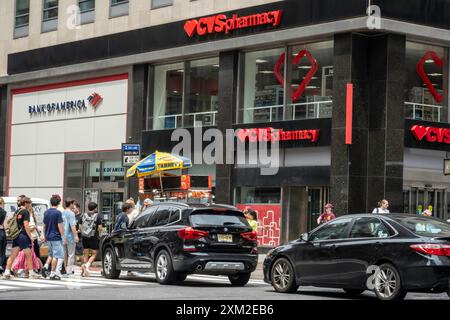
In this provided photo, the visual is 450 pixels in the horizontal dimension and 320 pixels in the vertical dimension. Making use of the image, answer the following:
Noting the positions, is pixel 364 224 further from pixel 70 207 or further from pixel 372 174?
pixel 372 174

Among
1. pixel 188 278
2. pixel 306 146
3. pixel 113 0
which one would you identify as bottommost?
pixel 188 278

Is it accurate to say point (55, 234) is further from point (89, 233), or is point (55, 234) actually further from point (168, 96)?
point (168, 96)

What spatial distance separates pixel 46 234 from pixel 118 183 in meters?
18.3

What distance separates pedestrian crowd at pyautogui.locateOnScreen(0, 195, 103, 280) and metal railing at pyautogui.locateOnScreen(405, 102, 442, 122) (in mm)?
12465

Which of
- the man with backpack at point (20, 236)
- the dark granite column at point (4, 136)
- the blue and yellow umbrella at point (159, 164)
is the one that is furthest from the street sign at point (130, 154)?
the dark granite column at point (4, 136)

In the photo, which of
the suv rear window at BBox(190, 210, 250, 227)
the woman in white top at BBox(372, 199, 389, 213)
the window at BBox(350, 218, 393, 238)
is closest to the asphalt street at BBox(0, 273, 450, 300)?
the window at BBox(350, 218, 393, 238)

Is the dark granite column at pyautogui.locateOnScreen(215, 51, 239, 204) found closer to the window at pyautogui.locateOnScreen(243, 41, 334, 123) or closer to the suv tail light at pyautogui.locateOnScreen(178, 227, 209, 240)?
the window at pyautogui.locateOnScreen(243, 41, 334, 123)

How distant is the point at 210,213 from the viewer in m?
19.1

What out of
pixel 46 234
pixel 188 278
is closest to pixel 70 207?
pixel 46 234

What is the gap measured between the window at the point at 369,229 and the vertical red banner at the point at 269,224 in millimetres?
15253

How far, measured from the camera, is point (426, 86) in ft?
102

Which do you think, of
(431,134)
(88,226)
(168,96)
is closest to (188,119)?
(168,96)

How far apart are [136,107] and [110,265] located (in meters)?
17.2

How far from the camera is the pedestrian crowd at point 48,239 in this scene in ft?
67.1
